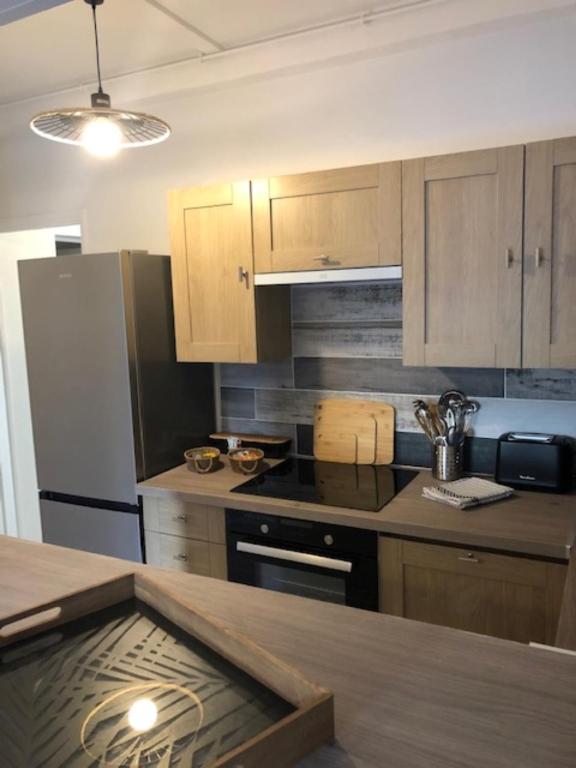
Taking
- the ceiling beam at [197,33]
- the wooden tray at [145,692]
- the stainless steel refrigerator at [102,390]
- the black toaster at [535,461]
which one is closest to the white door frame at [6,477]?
the stainless steel refrigerator at [102,390]

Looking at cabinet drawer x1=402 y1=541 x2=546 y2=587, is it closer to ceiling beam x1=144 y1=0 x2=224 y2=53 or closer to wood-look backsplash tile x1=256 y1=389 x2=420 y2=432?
wood-look backsplash tile x1=256 y1=389 x2=420 y2=432

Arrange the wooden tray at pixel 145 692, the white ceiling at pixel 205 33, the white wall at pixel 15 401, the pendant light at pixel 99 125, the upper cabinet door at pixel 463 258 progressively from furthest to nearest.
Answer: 1. the white wall at pixel 15 401
2. the white ceiling at pixel 205 33
3. the upper cabinet door at pixel 463 258
4. the pendant light at pixel 99 125
5. the wooden tray at pixel 145 692

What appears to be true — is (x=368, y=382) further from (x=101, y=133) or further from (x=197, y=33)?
(x=197, y=33)

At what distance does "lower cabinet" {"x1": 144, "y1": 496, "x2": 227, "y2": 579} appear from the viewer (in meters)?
2.40

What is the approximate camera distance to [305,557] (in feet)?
7.14

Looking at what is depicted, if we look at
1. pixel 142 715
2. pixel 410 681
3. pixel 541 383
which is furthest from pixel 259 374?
pixel 142 715

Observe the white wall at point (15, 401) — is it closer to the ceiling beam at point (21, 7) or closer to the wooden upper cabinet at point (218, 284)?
the wooden upper cabinet at point (218, 284)

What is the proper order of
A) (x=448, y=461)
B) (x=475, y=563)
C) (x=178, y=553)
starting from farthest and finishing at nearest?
1. (x=178, y=553)
2. (x=448, y=461)
3. (x=475, y=563)

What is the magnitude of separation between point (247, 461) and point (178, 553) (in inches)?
18.4

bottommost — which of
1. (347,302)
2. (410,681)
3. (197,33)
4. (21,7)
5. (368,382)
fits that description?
(410,681)

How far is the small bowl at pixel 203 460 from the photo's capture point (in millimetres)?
2641

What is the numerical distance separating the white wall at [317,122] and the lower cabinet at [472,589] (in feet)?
4.99

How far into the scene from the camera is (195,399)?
290 cm

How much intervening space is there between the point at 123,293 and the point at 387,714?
198cm
